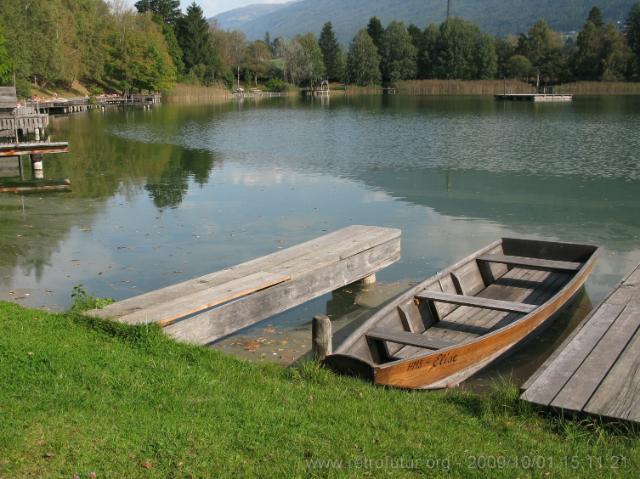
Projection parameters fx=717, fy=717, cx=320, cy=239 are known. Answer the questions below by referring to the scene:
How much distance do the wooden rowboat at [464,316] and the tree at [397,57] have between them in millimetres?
108774

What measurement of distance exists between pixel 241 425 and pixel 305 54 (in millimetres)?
114085

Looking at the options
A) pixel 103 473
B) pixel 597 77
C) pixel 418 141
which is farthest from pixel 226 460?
pixel 597 77

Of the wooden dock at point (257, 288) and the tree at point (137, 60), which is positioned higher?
the tree at point (137, 60)

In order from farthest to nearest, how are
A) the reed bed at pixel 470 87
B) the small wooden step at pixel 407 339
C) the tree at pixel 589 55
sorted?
the tree at pixel 589 55 < the reed bed at pixel 470 87 < the small wooden step at pixel 407 339

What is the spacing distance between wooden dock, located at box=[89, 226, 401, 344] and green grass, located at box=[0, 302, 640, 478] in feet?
2.37

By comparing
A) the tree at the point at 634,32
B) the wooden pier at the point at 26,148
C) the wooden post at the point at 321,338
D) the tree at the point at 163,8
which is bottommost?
the wooden post at the point at 321,338

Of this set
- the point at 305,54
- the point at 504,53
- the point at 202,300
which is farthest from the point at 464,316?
the point at 504,53

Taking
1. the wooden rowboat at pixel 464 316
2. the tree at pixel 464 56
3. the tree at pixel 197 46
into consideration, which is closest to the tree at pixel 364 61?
the tree at pixel 464 56

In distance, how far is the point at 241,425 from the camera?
531 cm

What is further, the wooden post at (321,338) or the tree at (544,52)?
the tree at (544,52)

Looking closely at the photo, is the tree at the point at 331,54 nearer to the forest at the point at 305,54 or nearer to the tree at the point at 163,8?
the forest at the point at 305,54

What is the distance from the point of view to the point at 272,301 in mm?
8750

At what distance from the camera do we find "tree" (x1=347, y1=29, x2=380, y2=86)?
115363mm

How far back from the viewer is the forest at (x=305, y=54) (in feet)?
262
